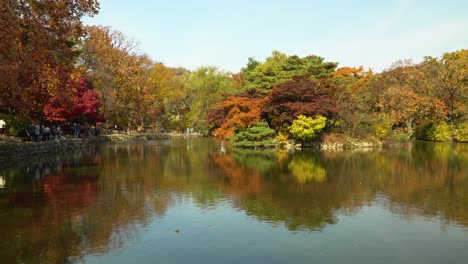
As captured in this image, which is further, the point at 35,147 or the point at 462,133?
the point at 462,133

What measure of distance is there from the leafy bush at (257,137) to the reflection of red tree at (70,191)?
1677 centimetres

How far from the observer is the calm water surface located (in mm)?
7531

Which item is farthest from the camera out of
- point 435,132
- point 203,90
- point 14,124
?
point 203,90

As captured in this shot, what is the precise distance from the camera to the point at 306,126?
30.4 meters

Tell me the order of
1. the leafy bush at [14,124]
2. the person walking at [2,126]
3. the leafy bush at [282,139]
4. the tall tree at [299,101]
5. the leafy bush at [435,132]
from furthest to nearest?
the leafy bush at [435,132], the leafy bush at [282,139], the tall tree at [299,101], the leafy bush at [14,124], the person walking at [2,126]

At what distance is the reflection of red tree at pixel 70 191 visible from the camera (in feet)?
37.7

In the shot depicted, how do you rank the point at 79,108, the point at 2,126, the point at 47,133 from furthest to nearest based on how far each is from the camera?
1. the point at 79,108
2. the point at 47,133
3. the point at 2,126

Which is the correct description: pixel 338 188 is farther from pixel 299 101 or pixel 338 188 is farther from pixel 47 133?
pixel 47 133

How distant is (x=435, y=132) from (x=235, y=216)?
4023 centimetres

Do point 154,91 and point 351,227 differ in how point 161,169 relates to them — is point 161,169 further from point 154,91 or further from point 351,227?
point 154,91

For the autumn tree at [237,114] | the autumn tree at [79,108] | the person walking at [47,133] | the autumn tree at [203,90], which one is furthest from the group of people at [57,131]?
the autumn tree at [203,90]

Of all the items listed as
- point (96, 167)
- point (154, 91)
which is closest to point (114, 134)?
point (154, 91)

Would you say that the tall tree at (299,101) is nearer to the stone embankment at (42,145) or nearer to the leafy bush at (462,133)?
the stone embankment at (42,145)

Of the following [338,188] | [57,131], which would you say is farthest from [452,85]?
[57,131]
